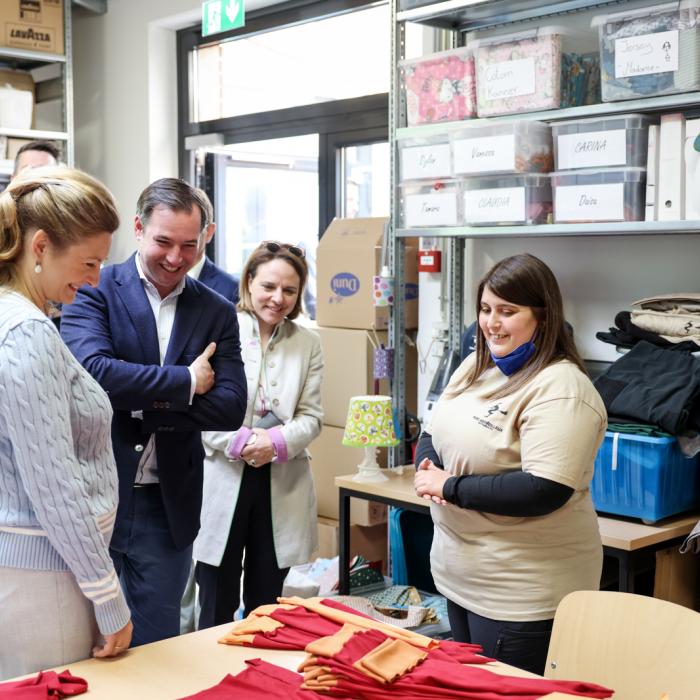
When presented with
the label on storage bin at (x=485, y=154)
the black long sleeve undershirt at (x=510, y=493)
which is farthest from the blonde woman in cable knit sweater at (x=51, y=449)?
the label on storage bin at (x=485, y=154)

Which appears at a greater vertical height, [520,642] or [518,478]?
[518,478]

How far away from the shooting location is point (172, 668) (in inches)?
63.1

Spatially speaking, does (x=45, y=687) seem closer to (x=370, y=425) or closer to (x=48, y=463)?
(x=48, y=463)

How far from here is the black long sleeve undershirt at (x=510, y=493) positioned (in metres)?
1.96

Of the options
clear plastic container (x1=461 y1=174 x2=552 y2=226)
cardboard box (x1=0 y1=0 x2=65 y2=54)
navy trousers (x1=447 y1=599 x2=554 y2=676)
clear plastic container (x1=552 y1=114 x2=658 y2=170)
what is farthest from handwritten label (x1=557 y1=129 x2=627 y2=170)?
cardboard box (x1=0 y1=0 x2=65 y2=54)

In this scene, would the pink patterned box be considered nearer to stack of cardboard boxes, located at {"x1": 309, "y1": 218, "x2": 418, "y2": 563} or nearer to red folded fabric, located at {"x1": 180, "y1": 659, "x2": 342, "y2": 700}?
stack of cardboard boxes, located at {"x1": 309, "y1": 218, "x2": 418, "y2": 563}

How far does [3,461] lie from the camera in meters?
1.52

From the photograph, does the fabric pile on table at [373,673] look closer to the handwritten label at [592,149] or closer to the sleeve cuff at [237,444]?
the sleeve cuff at [237,444]

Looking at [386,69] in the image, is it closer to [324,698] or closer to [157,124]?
[157,124]

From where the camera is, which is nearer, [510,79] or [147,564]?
[147,564]

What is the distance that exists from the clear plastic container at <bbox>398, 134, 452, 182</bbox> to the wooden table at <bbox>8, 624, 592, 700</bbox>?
1.92m

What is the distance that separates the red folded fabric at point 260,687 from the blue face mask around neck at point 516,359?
0.86 m

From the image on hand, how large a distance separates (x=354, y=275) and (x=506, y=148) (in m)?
0.98

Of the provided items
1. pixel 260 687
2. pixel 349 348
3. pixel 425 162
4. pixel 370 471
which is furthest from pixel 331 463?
pixel 260 687
